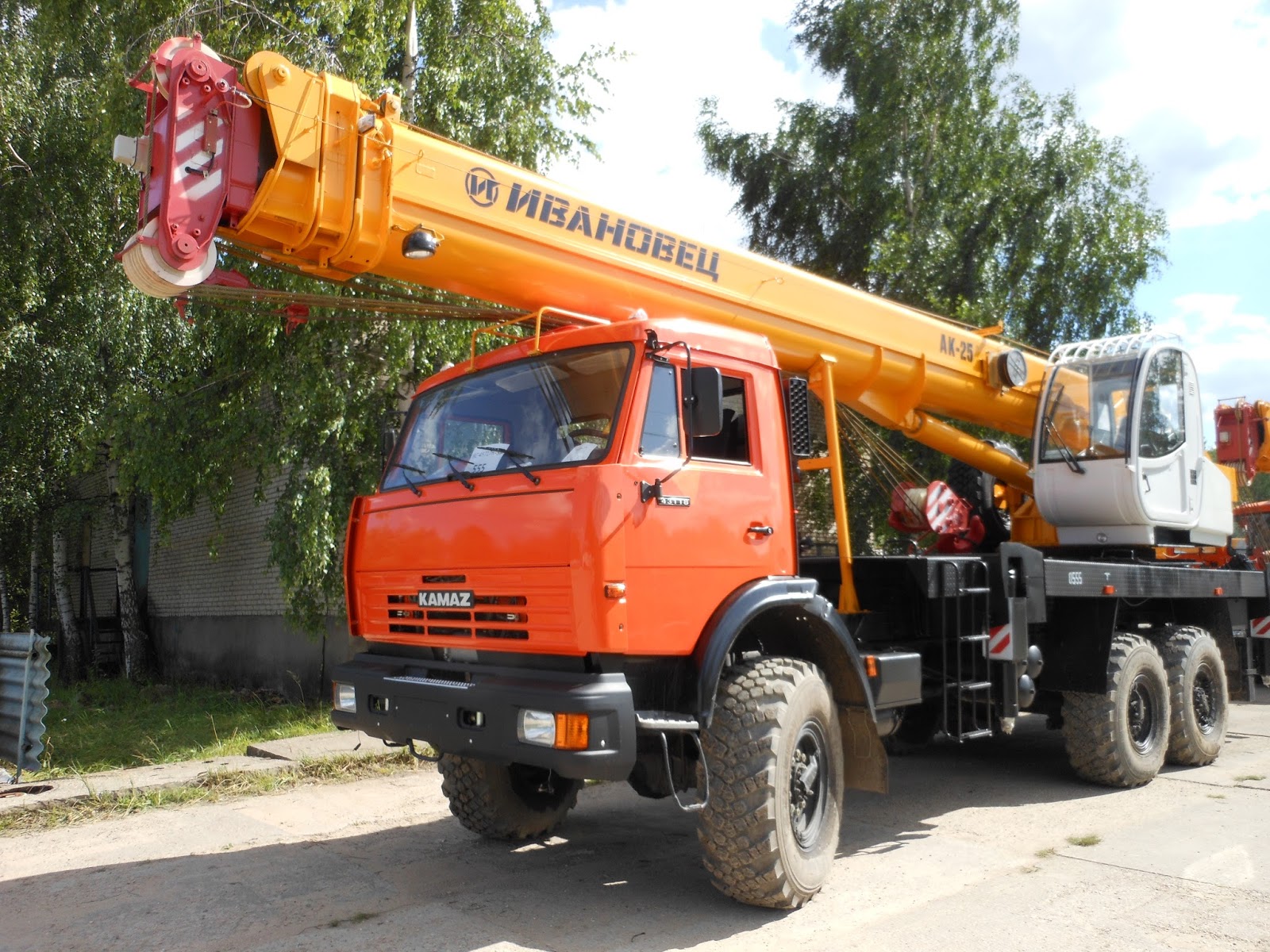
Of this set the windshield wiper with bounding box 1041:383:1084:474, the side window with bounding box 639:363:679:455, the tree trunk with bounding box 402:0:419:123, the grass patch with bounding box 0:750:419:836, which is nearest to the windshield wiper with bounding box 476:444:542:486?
the side window with bounding box 639:363:679:455

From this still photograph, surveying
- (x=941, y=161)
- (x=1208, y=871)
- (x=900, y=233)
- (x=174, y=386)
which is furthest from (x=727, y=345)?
(x=941, y=161)

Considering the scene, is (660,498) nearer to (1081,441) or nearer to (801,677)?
(801,677)

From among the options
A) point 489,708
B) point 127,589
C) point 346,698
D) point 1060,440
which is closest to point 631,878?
point 489,708

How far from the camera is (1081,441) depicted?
782 centimetres

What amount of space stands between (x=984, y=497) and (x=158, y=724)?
966cm

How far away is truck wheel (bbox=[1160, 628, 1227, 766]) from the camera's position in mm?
7812

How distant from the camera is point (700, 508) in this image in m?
4.64

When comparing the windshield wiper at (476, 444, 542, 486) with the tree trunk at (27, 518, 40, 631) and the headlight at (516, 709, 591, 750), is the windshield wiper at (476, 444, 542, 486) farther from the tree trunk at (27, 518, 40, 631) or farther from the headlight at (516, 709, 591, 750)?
the tree trunk at (27, 518, 40, 631)

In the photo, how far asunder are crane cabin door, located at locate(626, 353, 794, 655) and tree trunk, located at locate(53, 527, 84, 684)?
1507cm

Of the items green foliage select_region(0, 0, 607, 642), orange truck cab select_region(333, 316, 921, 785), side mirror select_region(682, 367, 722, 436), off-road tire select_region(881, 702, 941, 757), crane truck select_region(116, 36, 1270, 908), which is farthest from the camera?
green foliage select_region(0, 0, 607, 642)

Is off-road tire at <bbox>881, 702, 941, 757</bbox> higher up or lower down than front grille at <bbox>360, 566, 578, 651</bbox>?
lower down

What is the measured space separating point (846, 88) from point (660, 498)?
715 inches

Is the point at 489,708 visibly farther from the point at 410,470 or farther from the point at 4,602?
the point at 4,602

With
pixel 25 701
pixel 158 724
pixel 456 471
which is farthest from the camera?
pixel 158 724
